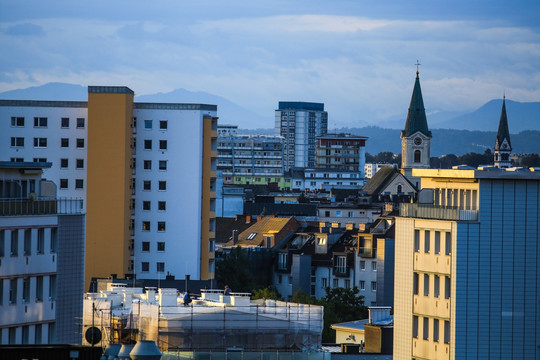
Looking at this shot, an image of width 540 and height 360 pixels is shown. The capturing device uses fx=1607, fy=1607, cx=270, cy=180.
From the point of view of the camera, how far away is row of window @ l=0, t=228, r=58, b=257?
152 ft

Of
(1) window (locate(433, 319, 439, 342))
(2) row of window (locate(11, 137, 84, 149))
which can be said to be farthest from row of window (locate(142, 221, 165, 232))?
(1) window (locate(433, 319, 439, 342))

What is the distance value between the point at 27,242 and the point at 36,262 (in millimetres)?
670

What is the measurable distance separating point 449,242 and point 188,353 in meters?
9.38

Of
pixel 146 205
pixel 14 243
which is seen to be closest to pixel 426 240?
pixel 14 243

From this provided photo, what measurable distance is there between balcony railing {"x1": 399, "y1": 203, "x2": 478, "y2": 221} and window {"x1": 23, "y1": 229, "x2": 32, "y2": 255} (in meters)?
13.5

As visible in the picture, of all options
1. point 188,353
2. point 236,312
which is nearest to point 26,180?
point 188,353

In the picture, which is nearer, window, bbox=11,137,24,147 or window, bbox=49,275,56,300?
window, bbox=49,275,56,300

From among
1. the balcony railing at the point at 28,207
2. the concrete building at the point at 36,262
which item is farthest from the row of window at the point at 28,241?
the balcony railing at the point at 28,207

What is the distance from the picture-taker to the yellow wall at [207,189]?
11556cm

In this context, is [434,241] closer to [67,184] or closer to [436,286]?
[436,286]

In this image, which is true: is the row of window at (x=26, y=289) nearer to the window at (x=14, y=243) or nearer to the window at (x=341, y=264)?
the window at (x=14, y=243)

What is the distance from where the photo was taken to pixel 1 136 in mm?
114875

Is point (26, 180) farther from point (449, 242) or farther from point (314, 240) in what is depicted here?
point (314, 240)

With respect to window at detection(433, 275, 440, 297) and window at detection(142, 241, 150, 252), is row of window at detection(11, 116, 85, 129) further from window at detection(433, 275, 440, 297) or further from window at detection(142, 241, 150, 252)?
window at detection(433, 275, 440, 297)
